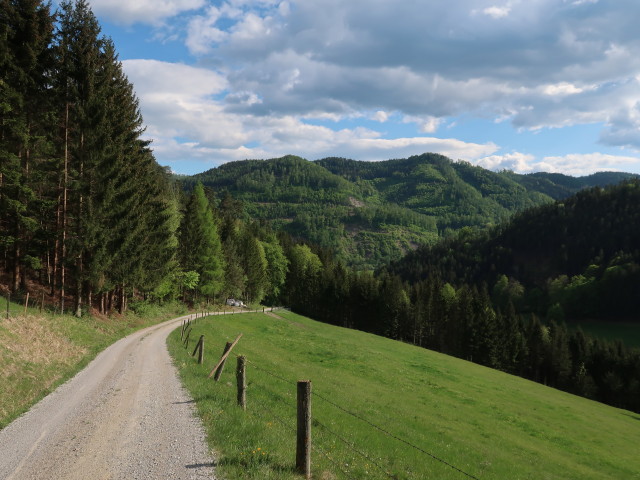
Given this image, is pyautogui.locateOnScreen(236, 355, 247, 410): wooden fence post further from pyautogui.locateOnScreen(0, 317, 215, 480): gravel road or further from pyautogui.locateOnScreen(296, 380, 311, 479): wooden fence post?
pyautogui.locateOnScreen(296, 380, 311, 479): wooden fence post

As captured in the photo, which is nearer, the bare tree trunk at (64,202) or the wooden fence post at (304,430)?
the wooden fence post at (304,430)

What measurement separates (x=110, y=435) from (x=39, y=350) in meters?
12.4

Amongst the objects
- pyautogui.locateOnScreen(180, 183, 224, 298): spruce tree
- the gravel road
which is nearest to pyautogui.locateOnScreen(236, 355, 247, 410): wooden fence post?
the gravel road

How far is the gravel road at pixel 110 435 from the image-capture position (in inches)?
342

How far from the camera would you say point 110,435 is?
1080 centimetres

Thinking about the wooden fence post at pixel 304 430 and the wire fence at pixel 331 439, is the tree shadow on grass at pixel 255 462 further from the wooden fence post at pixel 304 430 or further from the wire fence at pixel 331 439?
the wire fence at pixel 331 439

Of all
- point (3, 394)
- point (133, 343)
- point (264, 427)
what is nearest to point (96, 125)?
point (133, 343)

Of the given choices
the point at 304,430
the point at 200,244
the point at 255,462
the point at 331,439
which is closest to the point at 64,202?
the point at 331,439

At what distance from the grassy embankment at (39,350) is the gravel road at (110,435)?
0.83 metres

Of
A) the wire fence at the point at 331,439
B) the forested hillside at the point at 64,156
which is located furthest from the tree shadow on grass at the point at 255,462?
the forested hillside at the point at 64,156

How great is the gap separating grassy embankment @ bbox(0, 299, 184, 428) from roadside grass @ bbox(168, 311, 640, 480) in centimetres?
513

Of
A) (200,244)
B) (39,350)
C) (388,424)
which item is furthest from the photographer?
(200,244)

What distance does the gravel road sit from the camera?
870 cm

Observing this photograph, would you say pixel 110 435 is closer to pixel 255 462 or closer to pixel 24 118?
pixel 255 462
